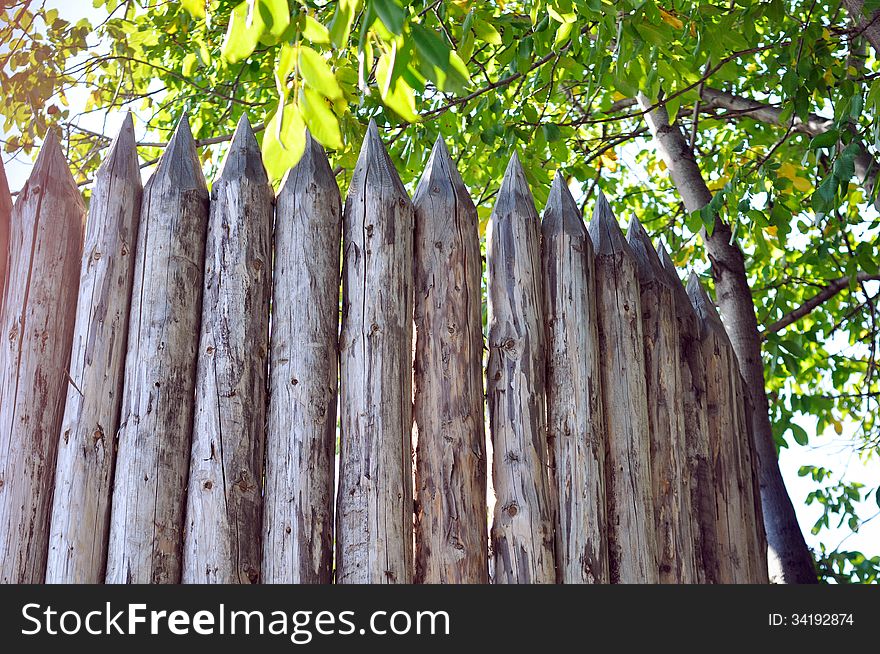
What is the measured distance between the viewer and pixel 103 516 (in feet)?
8.63

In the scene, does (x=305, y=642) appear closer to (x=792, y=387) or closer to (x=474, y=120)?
(x=474, y=120)

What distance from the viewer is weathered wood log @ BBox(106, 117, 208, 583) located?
2.59 metres

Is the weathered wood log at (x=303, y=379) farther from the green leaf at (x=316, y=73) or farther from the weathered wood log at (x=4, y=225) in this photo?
the green leaf at (x=316, y=73)

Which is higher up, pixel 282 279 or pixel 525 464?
pixel 282 279

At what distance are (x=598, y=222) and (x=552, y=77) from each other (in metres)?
1.73

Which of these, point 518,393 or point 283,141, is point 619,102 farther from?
point 283,141

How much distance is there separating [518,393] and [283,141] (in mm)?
1220

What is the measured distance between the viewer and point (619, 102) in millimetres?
6363

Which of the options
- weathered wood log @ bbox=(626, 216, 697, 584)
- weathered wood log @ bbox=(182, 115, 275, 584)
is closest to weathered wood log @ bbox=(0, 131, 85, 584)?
weathered wood log @ bbox=(182, 115, 275, 584)

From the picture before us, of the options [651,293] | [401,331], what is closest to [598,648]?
[401,331]

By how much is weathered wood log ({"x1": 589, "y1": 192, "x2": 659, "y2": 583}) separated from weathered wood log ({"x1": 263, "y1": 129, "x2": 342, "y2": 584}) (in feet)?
2.99

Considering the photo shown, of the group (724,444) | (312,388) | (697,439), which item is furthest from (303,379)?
(724,444)

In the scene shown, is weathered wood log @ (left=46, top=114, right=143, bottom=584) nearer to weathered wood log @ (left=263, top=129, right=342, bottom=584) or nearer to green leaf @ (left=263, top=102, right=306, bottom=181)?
weathered wood log @ (left=263, top=129, right=342, bottom=584)

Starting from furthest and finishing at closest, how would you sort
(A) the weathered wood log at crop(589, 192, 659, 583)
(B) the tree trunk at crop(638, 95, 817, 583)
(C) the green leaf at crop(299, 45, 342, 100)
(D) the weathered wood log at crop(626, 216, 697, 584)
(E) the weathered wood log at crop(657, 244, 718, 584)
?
1. (B) the tree trunk at crop(638, 95, 817, 583)
2. (E) the weathered wood log at crop(657, 244, 718, 584)
3. (D) the weathered wood log at crop(626, 216, 697, 584)
4. (A) the weathered wood log at crop(589, 192, 659, 583)
5. (C) the green leaf at crop(299, 45, 342, 100)
